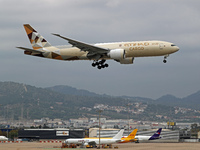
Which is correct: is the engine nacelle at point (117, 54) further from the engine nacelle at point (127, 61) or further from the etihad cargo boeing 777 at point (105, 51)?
the engine nacelle at point (127, 61)

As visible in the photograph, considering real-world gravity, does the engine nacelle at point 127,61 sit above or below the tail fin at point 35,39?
below

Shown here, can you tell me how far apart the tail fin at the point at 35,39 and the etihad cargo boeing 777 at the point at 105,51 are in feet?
5.43

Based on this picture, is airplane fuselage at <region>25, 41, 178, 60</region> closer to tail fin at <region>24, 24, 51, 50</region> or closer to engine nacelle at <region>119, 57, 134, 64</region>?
engine nacelle at <region>119, 57, 134, 64</region>

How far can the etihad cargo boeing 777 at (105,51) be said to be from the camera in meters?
85.1

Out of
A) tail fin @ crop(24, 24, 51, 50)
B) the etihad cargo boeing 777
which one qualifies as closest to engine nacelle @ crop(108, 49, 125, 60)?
the etihad cargo boeing 777

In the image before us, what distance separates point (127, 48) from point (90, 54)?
28.0 feet

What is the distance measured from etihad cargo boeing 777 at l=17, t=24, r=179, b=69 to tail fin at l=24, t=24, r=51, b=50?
165 centimetres

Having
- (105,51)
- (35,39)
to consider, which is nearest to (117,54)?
(105,51)

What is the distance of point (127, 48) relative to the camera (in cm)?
8669

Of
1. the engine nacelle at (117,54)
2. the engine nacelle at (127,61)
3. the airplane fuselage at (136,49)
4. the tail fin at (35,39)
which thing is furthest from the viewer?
the tail fin at (35,39)

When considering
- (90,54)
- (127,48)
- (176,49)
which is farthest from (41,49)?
(176,49)

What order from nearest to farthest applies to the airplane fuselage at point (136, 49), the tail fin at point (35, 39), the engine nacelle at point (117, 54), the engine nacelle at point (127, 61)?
the airplane fuselage at point (136, 49) < the engine nacelle at point (117, 54) < the engine nacelle at point (127, 61) < the tail fin at point (35, 39)

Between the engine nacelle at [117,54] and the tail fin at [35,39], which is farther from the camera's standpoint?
the tail fin at [35,39]

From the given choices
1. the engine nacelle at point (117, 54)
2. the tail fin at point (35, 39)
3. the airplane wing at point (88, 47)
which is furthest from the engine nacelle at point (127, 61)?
the tail fin at point (35, 39)
